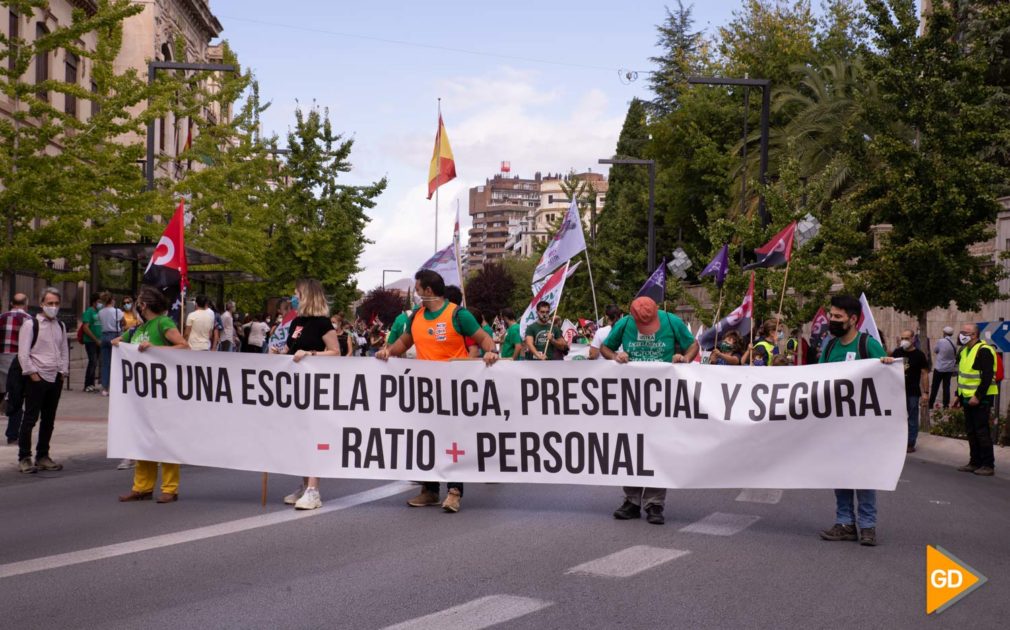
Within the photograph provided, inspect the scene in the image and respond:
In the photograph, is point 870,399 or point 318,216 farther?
point 318,216

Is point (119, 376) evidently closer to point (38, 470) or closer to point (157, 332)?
point (157, 332)

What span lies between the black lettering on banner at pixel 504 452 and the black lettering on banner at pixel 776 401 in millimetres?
1962

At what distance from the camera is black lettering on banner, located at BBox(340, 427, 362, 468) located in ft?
32.4

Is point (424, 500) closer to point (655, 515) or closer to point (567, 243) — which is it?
point (655, 515)

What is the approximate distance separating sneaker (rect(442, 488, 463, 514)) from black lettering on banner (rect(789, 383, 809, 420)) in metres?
2.64

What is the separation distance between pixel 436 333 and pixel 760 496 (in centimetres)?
342

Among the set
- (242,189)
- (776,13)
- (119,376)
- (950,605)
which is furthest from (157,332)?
(776,13)

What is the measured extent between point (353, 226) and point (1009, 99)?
87.9 ft

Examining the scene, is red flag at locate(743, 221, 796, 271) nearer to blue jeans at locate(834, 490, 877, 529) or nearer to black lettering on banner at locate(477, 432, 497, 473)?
blue jeans at locate(834, 490, 877, 529)

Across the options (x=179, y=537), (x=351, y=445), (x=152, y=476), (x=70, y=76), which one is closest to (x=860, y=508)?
(x=351, y=445)

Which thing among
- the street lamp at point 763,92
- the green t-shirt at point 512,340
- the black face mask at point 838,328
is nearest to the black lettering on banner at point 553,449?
the black face mask at point 838,328

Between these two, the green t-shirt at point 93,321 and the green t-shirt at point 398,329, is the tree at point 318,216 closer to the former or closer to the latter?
the green t-shirt at point 93,321

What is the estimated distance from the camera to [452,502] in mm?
9789

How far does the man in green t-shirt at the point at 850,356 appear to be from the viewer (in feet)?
29.0
